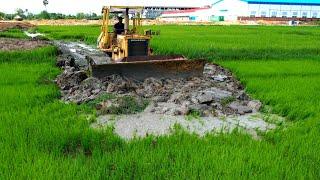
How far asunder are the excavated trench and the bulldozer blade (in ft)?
0.58

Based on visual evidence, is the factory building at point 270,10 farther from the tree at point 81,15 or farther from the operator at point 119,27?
the operator at point 119,27

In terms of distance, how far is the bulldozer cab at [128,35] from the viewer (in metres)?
10.3

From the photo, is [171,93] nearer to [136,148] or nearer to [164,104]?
[164,104]

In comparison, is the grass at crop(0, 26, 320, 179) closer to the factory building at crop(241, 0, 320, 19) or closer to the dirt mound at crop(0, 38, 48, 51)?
the dirt mound at crop(0, 38, 48, 51)

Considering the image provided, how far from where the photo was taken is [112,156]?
13.1ft

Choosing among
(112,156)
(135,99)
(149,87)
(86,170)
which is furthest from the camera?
(149,87)

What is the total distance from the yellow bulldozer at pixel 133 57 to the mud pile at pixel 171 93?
→ 19 cm

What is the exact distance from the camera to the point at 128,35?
10305 mm

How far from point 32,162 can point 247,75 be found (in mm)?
6515

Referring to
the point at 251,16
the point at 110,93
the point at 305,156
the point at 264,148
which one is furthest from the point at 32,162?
the point at 251,16

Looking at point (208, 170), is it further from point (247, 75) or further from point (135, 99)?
point (247, 75)

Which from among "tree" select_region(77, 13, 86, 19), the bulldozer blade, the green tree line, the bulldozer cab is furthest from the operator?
"tree" select_region(77, 13, 86, 19)

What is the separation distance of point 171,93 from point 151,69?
1.24m

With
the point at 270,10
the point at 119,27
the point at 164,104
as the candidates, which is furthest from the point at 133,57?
the point at 270,10
